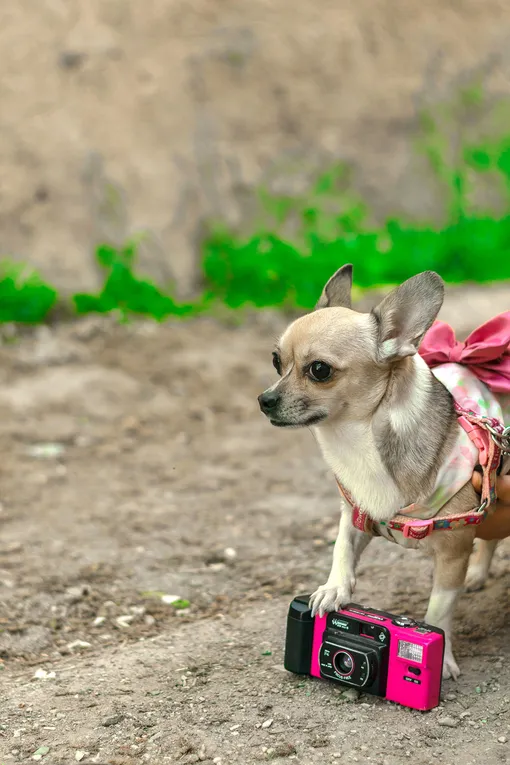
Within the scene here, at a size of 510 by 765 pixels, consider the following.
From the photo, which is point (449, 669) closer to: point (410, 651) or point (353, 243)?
point (410, 651)

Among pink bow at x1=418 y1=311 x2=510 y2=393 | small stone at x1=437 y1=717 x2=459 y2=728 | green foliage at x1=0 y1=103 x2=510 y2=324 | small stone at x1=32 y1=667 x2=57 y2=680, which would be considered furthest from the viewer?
green foliage at x1=0 y1=103 x2=510 y2=324

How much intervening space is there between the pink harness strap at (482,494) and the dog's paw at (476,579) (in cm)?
89

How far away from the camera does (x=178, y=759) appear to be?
2723mm

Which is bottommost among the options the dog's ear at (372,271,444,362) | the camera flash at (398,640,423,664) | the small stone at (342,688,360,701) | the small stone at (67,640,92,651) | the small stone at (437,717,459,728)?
the small stone at (67,640,92,651)

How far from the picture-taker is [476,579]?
3812mm

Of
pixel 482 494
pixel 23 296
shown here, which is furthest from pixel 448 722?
pixel 23 296

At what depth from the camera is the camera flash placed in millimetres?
2840

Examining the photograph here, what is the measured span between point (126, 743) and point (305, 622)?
0.67 metres

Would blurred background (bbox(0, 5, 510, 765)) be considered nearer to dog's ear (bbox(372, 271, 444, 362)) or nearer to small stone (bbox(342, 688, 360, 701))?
small stone (bbox(342, 688, 360, 701))

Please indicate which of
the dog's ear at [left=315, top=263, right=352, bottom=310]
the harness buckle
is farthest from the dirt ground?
the dog's ear at [left=315, top=263, right=352, bottom=310]

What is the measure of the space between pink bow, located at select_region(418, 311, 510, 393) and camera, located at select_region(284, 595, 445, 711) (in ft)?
2.85

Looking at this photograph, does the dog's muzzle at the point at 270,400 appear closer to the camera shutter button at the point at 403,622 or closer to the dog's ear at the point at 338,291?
the dog's ear at the point at 338,291

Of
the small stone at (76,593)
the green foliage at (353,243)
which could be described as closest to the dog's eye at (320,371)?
the small stone at (76,593)

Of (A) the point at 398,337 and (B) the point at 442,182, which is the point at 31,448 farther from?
(B) the point at 442,182
